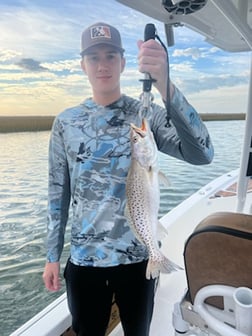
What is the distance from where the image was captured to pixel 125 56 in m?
0.98

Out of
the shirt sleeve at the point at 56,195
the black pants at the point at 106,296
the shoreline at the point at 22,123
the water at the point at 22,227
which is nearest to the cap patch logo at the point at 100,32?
the shirt sleeve at the point at 56,195

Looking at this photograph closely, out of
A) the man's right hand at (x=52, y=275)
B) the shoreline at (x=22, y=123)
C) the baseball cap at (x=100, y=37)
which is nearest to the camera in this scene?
the baseball cap at (x=100, y=37)

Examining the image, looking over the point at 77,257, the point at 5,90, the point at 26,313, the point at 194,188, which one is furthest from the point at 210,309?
the point at 194,188

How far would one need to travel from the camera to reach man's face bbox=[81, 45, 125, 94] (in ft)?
3.01

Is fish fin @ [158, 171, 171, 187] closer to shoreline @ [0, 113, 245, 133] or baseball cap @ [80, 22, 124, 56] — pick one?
baseball cap @ [80, 22, 124, 56]

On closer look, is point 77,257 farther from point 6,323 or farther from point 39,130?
point 6,323

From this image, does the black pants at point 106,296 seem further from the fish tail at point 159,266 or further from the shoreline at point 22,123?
the shoreline at point 22,123

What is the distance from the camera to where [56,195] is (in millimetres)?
1027

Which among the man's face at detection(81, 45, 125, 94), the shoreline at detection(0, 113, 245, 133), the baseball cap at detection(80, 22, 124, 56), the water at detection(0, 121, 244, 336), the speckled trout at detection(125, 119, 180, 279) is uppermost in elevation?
the baseball cap at detection(80, 22, 124, 56)

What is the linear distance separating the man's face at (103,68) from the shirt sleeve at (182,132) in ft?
0.53

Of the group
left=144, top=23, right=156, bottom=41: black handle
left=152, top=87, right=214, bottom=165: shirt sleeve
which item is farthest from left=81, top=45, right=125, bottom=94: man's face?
left=144, top=23, right=156, bottom=41: black handle

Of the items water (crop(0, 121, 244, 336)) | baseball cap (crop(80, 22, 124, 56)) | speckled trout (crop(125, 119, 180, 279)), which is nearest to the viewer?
speckled trout (crop(125, 119, 180, 279))

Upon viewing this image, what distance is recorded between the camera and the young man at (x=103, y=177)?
0.91m

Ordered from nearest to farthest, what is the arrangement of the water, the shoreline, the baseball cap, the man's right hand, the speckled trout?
the speckled trout < the baseball cap < the man's right hand < the shoreline < the water
